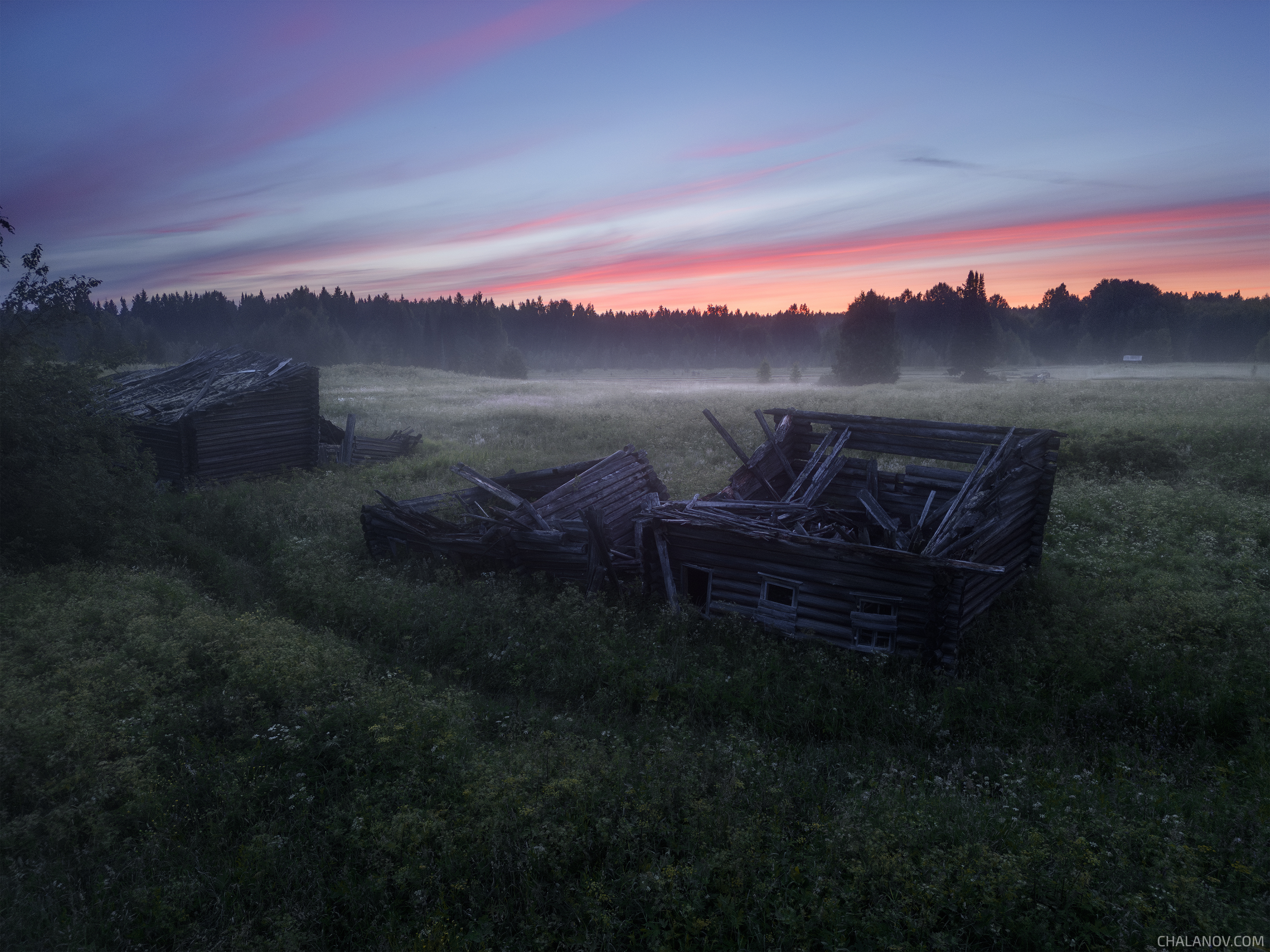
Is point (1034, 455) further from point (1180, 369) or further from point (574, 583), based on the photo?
point (1180, 369)

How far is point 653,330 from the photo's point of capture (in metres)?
142

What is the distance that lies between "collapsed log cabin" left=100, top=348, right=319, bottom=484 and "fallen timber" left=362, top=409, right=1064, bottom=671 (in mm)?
10343

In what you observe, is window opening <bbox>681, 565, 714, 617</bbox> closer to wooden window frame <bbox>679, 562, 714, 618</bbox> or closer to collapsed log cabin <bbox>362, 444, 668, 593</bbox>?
wooden window frame <bbox>679, 562, 714, 618</bbox>

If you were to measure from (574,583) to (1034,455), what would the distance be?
8968mm

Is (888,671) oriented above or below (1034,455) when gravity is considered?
below

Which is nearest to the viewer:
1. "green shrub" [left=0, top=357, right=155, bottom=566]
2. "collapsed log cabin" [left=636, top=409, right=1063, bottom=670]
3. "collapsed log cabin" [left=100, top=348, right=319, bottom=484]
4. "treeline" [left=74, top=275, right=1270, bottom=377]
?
"collapsed log cabin" [left=636, top=409, right=1063, bottom=670]

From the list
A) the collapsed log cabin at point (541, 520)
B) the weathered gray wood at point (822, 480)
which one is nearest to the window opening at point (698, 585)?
the collapsed log cabin at point (541, 520)

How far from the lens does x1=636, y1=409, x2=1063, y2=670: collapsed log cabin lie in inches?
360

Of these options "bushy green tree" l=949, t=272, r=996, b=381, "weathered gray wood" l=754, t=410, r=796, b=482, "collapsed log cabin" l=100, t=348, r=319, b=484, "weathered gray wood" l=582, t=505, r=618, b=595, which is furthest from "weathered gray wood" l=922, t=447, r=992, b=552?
"bushy green tree" l=949, t=272, r=996, b=381

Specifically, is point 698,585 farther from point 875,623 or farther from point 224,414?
point 224,414

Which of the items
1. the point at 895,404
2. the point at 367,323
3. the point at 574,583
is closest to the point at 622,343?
the point at 367,323

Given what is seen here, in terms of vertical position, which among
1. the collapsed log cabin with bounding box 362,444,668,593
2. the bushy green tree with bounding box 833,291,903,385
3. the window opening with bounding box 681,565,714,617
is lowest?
the window opening with bounding box 681,565,714,617

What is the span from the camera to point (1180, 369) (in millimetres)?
57531

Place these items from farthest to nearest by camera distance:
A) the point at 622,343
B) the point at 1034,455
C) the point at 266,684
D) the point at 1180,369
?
the point at 622,343 < the point at 1180,369 < the point at 1034,455 < the point at 266,684
